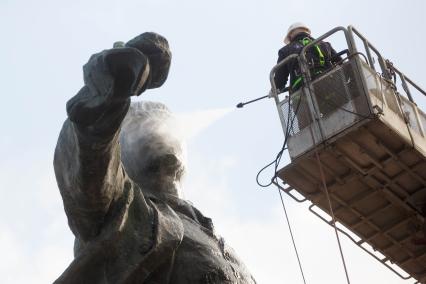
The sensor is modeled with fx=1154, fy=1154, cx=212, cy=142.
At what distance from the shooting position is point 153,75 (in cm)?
408

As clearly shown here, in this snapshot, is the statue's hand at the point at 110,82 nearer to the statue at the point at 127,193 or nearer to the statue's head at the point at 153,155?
the statue at the point at 127,193

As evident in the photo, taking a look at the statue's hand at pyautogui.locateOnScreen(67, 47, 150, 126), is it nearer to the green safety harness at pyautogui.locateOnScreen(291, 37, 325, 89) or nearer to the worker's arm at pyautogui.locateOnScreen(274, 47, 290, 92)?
the green safety harness at pyautogui.locateOnScreen(291, 37, 325, 89)

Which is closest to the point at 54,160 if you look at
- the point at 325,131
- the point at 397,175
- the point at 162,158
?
the point at 162,158

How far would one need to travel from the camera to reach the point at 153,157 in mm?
5051

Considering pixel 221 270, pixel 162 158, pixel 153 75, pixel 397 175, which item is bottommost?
pixel 397 175

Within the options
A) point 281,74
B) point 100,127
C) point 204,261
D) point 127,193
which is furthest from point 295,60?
point 100,127

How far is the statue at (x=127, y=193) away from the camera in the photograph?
12.9ft

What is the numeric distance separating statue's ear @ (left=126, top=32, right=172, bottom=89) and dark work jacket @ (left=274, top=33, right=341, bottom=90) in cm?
1338

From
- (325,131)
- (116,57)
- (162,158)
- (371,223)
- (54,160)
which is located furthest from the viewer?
(371,223)

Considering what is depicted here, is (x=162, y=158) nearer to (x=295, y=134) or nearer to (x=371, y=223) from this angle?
(x=295, y=134)

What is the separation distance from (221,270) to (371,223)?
49.3ft

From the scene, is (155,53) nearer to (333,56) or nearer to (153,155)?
(153,155)

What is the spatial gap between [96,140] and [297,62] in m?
13.7

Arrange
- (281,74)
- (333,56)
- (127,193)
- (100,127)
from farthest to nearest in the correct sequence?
(333,56) < (281,74) < (127,193) < (100,127)
